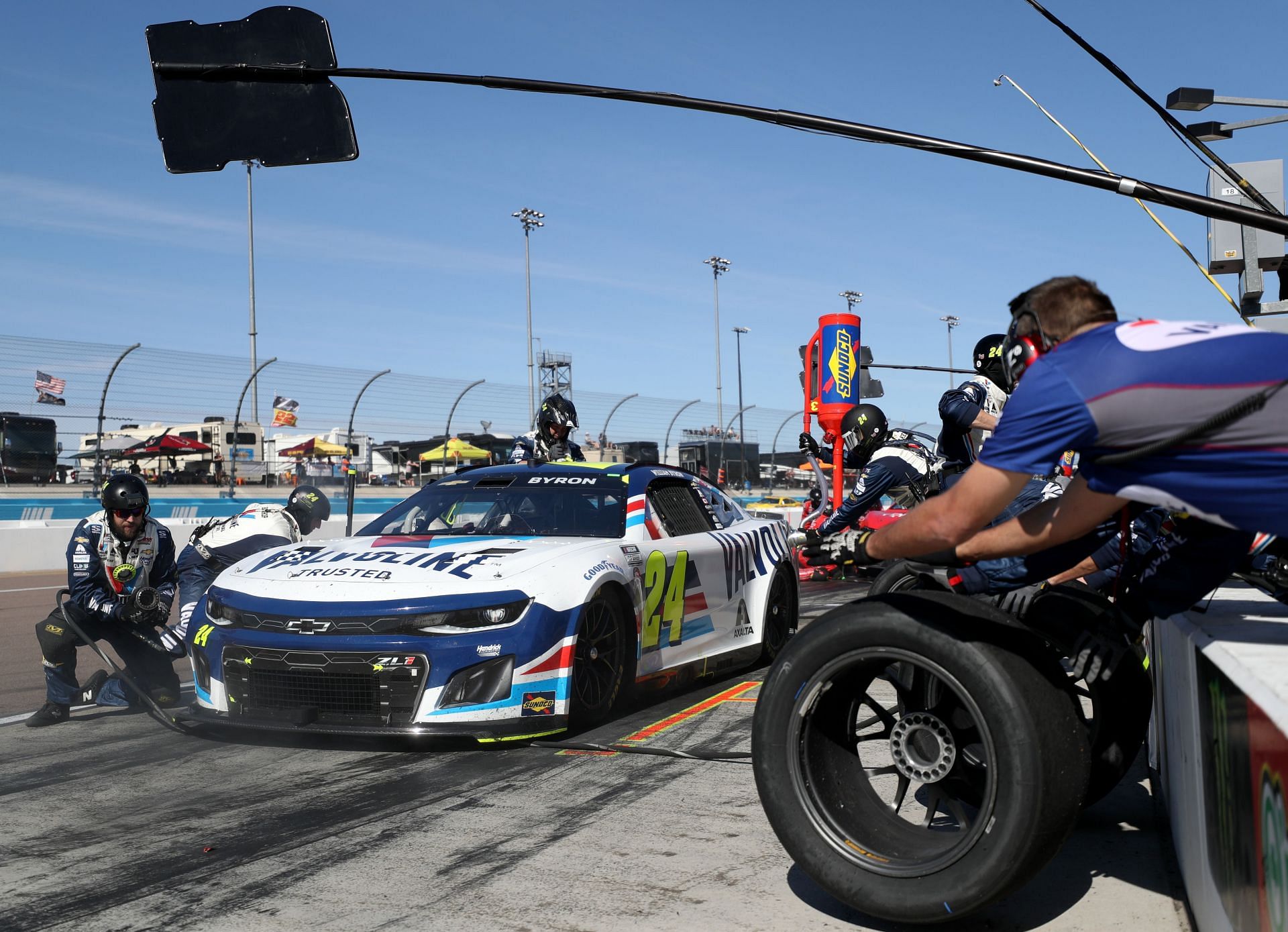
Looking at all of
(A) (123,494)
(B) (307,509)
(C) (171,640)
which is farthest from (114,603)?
(B) (307,509)

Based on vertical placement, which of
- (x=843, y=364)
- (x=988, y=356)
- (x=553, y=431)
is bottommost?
(x=553, y=431)

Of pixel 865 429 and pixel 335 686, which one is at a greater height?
pixel 865 429

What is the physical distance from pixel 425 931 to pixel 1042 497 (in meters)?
3.87

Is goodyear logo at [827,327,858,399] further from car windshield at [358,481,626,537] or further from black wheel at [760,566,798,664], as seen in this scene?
car windshield at [358,481,626,537]

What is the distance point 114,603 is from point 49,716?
0.64 m

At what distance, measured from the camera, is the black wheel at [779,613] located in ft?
24.3

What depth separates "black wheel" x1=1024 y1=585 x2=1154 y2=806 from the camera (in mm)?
2910

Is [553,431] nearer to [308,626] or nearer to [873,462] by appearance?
[873,462]

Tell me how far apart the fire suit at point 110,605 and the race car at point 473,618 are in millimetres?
1043

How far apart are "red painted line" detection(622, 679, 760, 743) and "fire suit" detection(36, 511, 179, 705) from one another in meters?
2.72

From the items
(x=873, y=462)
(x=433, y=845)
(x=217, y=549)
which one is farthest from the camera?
(x=873, y=462)

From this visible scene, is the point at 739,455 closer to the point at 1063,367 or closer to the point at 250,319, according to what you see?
the point at 250,319

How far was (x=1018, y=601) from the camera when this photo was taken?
296cm

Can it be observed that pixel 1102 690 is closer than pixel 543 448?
Yes
